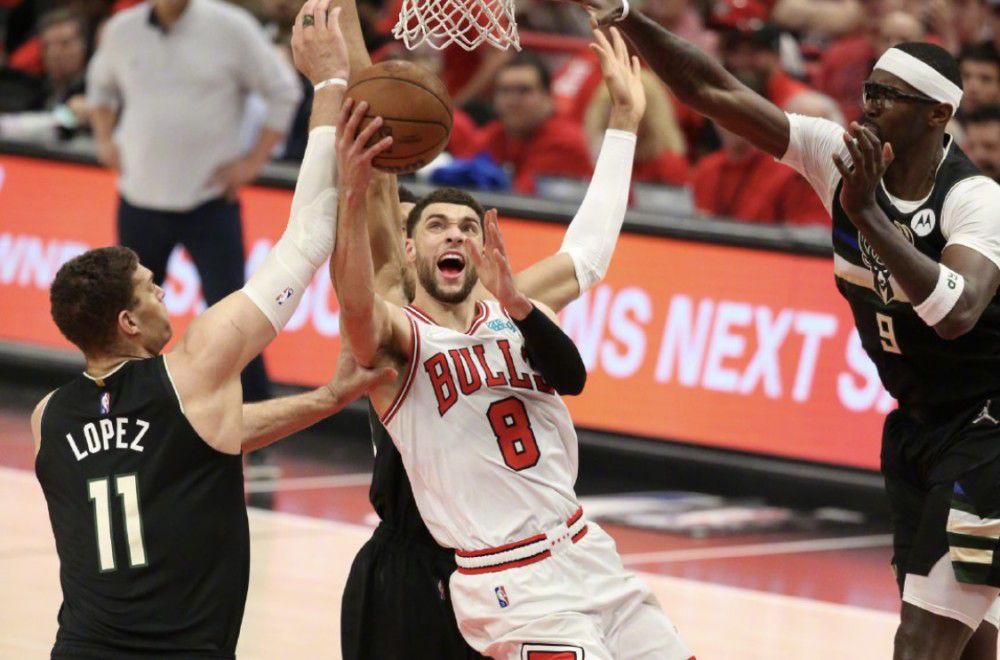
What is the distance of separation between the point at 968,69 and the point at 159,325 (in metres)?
6.54

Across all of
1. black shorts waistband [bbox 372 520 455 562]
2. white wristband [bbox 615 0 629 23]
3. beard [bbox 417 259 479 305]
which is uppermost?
white wristband [bbox 615 0 629 23]

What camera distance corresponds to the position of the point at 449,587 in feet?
17.5

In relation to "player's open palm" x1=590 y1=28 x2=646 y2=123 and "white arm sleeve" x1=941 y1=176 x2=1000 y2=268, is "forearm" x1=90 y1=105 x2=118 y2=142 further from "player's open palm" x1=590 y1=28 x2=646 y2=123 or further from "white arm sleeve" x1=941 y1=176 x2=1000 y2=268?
"white arm sleeve" x1=941 y1=176 x2=1000 y2=268

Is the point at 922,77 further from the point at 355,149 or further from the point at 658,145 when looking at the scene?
the point at 658,145

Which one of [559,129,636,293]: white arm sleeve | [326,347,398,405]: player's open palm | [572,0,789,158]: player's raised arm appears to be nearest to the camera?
[326,347,398,405]: player's open palm

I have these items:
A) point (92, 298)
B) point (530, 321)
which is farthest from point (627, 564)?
point (92, 298)

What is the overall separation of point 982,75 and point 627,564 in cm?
366

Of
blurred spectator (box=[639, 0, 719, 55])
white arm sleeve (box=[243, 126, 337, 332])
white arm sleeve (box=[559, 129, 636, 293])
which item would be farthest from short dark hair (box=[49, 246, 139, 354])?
blurred spectator (box=[639, 0, 719, 55])

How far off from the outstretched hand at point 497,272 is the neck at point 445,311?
49 cm

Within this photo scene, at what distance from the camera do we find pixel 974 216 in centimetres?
512

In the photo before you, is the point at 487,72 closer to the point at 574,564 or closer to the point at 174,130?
the point at 174,130

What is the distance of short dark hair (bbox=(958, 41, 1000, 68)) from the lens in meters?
9.98

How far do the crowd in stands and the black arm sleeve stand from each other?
4527 mm

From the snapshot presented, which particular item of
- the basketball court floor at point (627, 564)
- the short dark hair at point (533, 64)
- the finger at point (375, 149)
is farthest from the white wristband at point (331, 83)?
the short dark hair at point (533, 64)
